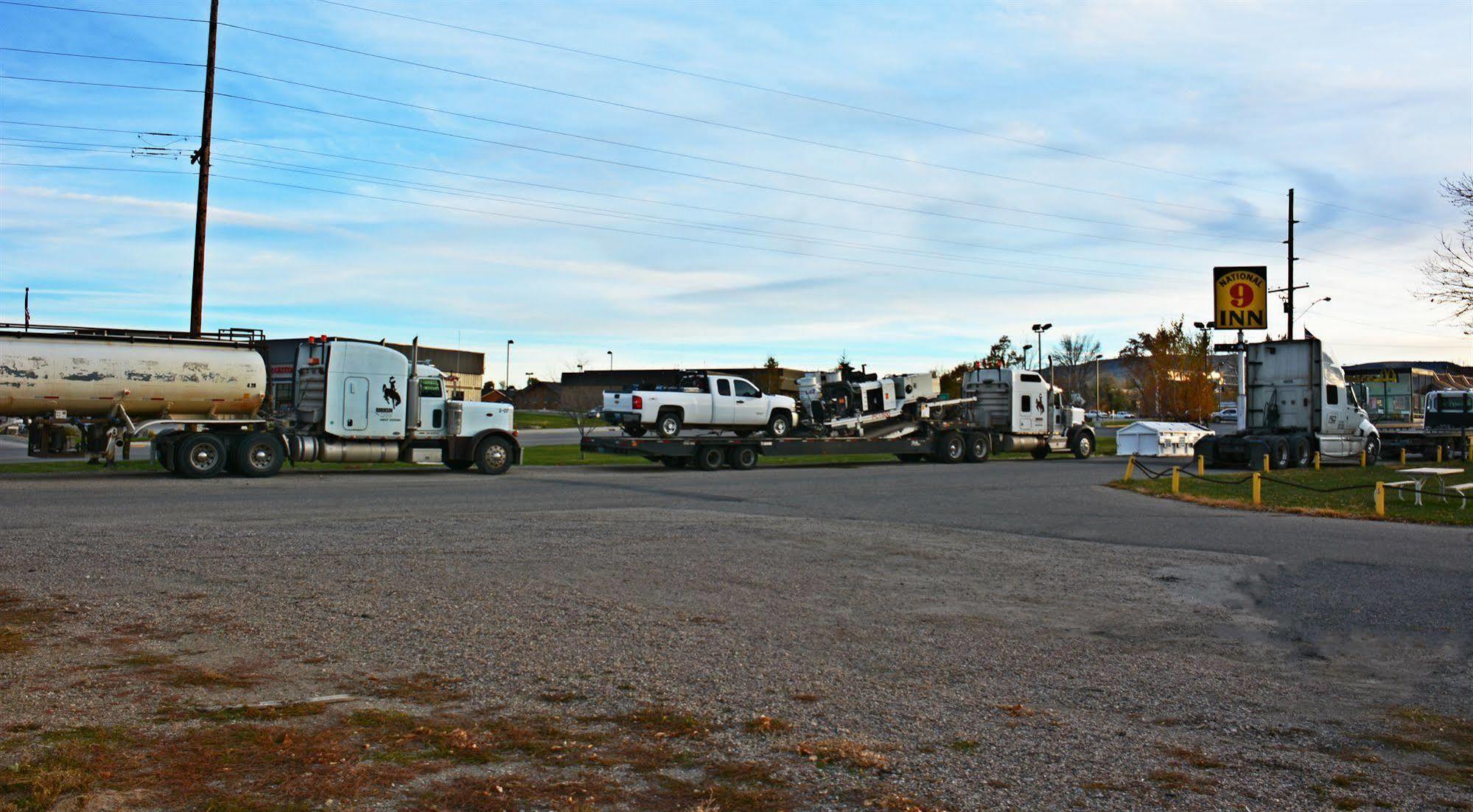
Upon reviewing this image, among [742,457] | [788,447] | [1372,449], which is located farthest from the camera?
[1372,449]

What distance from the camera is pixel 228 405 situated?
2342 cm

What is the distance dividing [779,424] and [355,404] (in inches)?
488

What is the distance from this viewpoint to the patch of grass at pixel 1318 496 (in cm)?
1756

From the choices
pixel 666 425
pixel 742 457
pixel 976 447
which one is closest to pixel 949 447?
pixel 976 447

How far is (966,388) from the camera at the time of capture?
1471 inches

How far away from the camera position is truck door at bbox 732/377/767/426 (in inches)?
1213

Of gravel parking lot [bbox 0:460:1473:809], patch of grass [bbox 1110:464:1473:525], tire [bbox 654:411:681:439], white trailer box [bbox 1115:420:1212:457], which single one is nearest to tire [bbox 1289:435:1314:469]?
patch of grass [bbox 1110:464:1473:525]

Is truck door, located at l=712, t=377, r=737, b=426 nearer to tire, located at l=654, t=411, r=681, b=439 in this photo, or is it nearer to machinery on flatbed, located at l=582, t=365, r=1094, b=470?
machinery on flatbed, located at l=582, t=365, r=1094, b=470

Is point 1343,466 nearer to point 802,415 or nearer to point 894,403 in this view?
point 894,403

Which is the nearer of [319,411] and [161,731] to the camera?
[161,731]

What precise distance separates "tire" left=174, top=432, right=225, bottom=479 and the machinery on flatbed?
31.2 ft

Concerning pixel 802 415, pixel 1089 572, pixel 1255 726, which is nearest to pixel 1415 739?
pixel 1255 726

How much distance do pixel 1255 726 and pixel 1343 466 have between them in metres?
31.2

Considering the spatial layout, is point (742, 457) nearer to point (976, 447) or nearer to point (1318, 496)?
point (976, 447)
